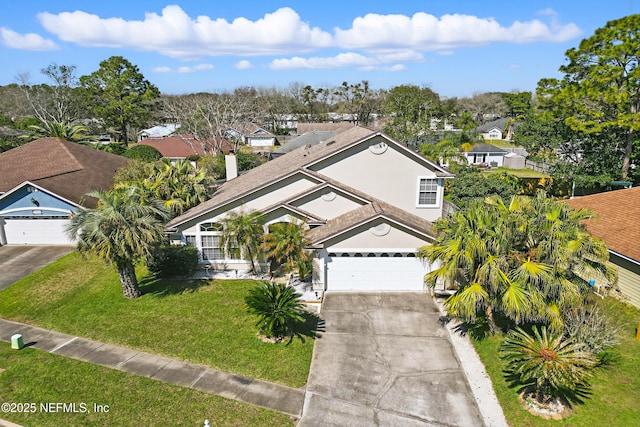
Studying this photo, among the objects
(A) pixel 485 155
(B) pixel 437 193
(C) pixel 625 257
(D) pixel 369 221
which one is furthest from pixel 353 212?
(A) pixel 485 155

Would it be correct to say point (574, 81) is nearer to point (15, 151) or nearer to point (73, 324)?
point (73, 324)

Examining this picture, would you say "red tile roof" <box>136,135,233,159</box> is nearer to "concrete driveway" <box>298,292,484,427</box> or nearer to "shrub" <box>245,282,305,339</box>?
"shrub" <box>245,282,305,339</box>

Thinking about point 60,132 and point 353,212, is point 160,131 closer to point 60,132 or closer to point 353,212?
point 60,132

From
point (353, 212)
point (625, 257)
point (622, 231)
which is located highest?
→ point (353, 212)

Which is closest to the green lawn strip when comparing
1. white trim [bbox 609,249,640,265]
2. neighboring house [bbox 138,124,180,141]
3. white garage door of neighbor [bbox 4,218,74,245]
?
white garage door of neighbor [bbox 4,218,74,245]

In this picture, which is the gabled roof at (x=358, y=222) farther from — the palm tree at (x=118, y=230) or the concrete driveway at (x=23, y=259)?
the concrete driveway at (x=23, y=259)

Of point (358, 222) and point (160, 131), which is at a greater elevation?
point (160, 131)

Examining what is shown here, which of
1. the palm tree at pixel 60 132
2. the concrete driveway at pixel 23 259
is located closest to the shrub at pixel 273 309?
the concrete driveway at pixel 23 259
